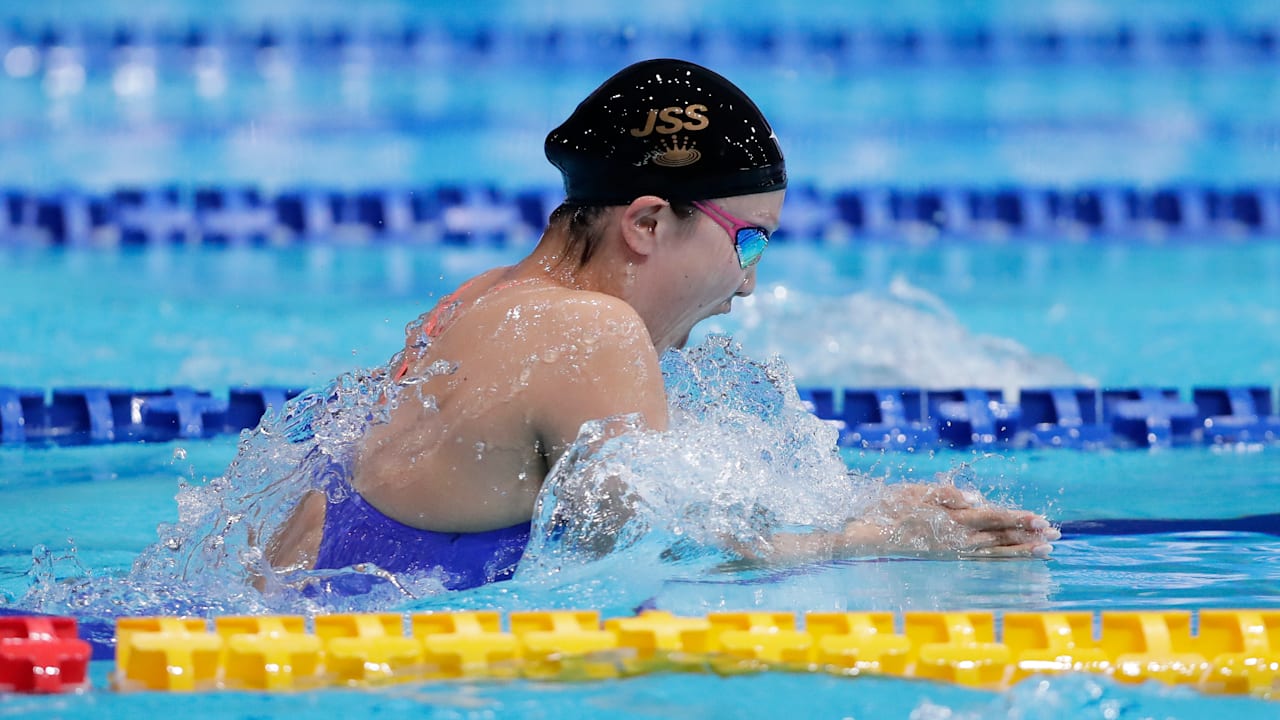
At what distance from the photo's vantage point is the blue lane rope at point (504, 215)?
6.95m

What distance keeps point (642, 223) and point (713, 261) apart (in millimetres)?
116

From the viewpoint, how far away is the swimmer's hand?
7.52 ft

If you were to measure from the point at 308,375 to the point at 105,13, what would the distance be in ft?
19.1

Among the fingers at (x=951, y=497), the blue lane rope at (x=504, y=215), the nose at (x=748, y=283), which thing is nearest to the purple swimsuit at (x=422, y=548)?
the nose at (x=748, y=283)

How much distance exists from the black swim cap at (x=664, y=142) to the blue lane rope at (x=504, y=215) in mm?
4624

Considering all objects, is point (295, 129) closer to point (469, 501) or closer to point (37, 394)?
point (37, 394)

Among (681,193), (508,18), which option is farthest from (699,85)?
(508,18)

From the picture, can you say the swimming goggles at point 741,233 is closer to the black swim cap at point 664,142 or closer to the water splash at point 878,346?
the black swim cap at point 664,142

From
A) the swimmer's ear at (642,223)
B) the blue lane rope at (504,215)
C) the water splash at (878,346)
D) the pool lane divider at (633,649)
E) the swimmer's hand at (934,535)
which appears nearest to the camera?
the pool lane divider at (633,649)

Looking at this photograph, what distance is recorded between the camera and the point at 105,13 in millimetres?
10094

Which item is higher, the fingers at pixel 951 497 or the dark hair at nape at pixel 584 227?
the dark hair at nape at pixel 584 227

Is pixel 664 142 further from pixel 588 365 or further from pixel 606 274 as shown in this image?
pixel 588 365

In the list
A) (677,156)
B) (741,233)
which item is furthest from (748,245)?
(677,156)

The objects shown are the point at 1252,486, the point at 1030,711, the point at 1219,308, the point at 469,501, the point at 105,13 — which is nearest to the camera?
the point at 1030,711
